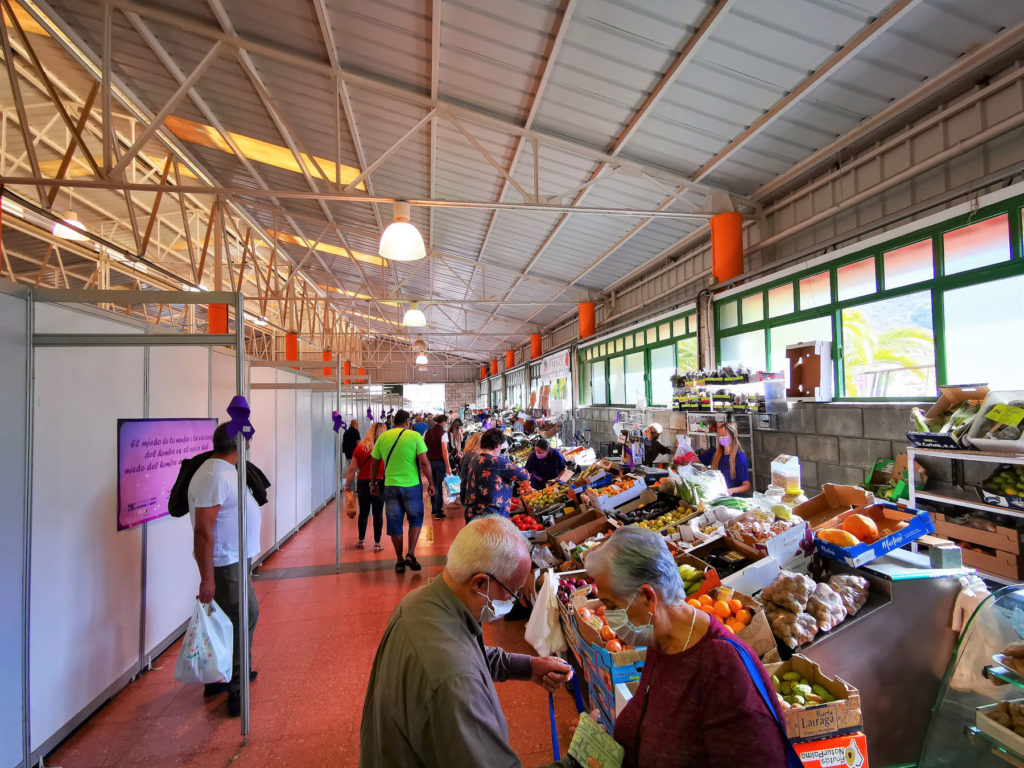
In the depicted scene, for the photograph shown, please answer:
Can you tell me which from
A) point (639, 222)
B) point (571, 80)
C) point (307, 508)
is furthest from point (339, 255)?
point (571, 80)

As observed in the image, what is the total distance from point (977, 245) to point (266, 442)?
280 inches

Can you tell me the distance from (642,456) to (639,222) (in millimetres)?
3576

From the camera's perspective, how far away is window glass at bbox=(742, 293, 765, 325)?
609 cm

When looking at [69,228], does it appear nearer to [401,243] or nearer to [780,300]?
[401,243]

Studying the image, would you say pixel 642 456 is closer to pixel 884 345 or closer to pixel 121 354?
pixel 884 345

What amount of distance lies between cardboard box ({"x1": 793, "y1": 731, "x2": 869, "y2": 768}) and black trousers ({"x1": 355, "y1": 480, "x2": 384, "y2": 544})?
502 cm

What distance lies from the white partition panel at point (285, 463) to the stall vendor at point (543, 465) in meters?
3.31

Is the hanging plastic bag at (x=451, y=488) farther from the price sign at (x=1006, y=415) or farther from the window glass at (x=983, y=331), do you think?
the price sign at (x=1006, y=415)

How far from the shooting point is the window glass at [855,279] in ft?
15.0

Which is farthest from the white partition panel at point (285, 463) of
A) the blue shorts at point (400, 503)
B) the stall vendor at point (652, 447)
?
the stall vendor at point (652, 447)

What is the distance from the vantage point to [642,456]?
6234 mm

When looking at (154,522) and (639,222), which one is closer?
(154,522)

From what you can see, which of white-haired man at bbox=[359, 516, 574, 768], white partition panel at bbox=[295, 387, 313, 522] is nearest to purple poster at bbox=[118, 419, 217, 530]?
white-haired man at bbox=[359, 516, 574, 768]

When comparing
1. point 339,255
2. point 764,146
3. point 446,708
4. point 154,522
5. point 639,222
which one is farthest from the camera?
point 339,255
